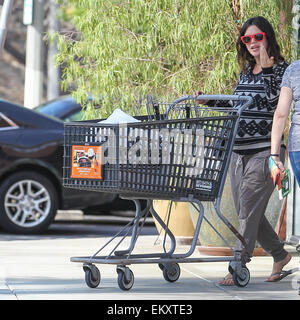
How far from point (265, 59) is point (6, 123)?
4735 mm

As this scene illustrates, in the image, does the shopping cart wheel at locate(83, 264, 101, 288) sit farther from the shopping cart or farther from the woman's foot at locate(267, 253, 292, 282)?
the woman's foot at locate(267, 253, 292, 282)

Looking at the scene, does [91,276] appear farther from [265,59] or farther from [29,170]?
[29,170]

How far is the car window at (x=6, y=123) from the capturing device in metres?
11.2

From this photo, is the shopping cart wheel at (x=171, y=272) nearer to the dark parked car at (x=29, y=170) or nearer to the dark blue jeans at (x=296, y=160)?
the dark blue jeans at (x=296, y=160)

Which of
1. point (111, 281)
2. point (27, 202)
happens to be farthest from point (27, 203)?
point (111, 281)

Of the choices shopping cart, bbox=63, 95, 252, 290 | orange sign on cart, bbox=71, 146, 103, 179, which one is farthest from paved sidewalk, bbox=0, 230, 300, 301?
orange sign on cart, bbox=71, 146, 103, 179

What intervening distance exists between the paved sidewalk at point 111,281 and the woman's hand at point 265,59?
164 cm

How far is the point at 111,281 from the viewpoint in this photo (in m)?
7.27

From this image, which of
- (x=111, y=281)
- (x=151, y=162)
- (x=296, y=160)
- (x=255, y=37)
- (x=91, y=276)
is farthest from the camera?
(x=111, y=281)

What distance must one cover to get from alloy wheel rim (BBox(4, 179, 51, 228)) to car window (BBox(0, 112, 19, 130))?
65cm

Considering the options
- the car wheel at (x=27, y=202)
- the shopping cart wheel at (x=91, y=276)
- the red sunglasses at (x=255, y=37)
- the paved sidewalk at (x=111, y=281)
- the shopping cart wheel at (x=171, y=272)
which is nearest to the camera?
the paved sidewalk at (x=111, y=281)

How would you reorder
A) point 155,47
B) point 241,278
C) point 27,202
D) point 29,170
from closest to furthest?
1. point 241,278
2. point 155,47
3. point 27,202
4. point 29,170

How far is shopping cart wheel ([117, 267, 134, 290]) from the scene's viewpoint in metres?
6.68

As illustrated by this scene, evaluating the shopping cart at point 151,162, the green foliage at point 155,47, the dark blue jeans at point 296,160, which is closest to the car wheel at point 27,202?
the green foliage at point 155,47
